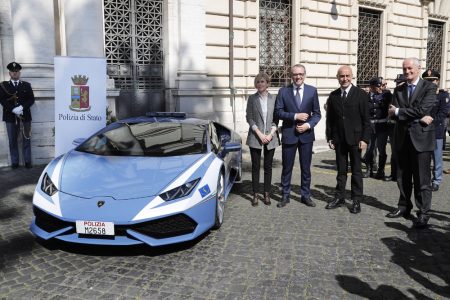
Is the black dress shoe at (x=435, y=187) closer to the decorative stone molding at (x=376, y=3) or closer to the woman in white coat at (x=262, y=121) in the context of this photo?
the woman in white coat at (x=262, y=121)

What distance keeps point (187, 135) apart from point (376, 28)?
524 inches

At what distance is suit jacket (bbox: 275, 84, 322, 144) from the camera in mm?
5652

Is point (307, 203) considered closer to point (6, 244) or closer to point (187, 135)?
point (187, 135)

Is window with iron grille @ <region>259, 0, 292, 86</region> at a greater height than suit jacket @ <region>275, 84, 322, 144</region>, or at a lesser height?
greater

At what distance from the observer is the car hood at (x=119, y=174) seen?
4.00 metres

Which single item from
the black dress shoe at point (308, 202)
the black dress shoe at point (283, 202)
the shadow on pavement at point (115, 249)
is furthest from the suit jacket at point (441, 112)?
the shadow on pavement at point (115, 249)

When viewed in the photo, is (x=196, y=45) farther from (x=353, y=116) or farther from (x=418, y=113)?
(x=418, y=113)

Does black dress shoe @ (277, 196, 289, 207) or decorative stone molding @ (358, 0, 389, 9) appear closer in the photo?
black dress shoe @ (277, 196, 289, 207)

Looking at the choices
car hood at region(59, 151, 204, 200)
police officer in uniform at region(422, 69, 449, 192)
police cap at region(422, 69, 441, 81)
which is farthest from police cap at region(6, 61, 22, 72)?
police officer in uniform at region(422, 69, 449, 192)

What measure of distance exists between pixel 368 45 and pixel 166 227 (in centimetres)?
1426

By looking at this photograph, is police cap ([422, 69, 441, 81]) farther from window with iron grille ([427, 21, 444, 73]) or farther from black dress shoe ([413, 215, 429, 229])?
window with iron grille ([427, 21, 444, 73])

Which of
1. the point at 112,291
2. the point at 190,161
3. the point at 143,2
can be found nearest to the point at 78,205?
the point at 112,291

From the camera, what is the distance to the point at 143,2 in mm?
10891

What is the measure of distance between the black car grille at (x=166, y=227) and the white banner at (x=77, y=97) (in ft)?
11.9
